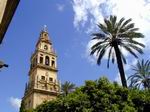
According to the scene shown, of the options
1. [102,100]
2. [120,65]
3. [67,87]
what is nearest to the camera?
[102,100]

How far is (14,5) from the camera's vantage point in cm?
998

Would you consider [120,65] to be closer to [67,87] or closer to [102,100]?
[102,100]

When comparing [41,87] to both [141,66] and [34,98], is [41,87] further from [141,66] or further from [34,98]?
[141,66]

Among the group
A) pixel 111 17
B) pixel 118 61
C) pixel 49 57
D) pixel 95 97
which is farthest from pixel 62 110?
pixel 49 57

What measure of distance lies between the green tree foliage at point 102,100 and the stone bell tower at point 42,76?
2350 cm

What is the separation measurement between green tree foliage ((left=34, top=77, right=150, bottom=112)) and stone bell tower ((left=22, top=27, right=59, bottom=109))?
2350 cm

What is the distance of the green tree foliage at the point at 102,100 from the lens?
30.5m

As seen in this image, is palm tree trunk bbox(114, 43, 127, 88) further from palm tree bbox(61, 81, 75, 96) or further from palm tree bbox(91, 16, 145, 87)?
palm tree bbox(61, 81, 75, 96)

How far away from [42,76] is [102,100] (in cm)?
3144

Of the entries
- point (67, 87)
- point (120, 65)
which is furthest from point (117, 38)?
point (67, 87)

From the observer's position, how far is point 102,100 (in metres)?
30.7

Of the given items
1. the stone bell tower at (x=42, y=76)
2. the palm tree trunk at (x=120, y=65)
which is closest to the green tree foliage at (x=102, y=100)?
the palm tree trunk at (x=120, y=65)

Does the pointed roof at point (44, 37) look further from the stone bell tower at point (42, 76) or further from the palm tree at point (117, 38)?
the palm tree at point (117, 38)

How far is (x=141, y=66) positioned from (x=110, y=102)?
756 inches
